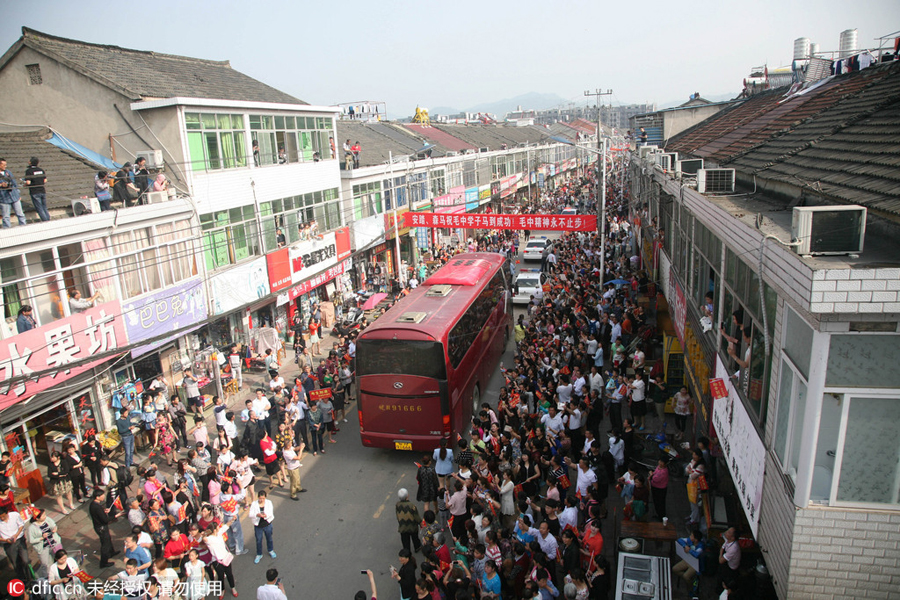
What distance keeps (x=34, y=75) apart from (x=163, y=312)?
846 cm

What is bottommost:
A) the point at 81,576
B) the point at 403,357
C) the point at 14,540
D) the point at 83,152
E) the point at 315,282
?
the point at 81,576

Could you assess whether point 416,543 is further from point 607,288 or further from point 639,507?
point 607,288

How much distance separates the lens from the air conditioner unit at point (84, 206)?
13.5 meters

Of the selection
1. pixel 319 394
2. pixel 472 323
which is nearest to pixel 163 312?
pixel 319 394

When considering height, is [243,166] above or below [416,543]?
above

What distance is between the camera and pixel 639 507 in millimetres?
9266

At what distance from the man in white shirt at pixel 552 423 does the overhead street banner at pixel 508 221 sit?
1449cm

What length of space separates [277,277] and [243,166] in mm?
3936

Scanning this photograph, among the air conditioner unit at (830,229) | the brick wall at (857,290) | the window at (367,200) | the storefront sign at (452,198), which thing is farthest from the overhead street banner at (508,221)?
the brick wall at (857,290)

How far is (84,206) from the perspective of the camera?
1349cm

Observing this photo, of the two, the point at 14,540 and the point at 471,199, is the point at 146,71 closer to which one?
the point at 14,540

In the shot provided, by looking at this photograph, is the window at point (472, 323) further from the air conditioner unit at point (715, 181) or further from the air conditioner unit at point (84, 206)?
the air conditioner unit at point (84, 206)

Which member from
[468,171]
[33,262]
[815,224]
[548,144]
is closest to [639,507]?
[815,224]

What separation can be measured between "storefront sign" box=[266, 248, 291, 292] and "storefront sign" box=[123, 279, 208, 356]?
3.34 metres
